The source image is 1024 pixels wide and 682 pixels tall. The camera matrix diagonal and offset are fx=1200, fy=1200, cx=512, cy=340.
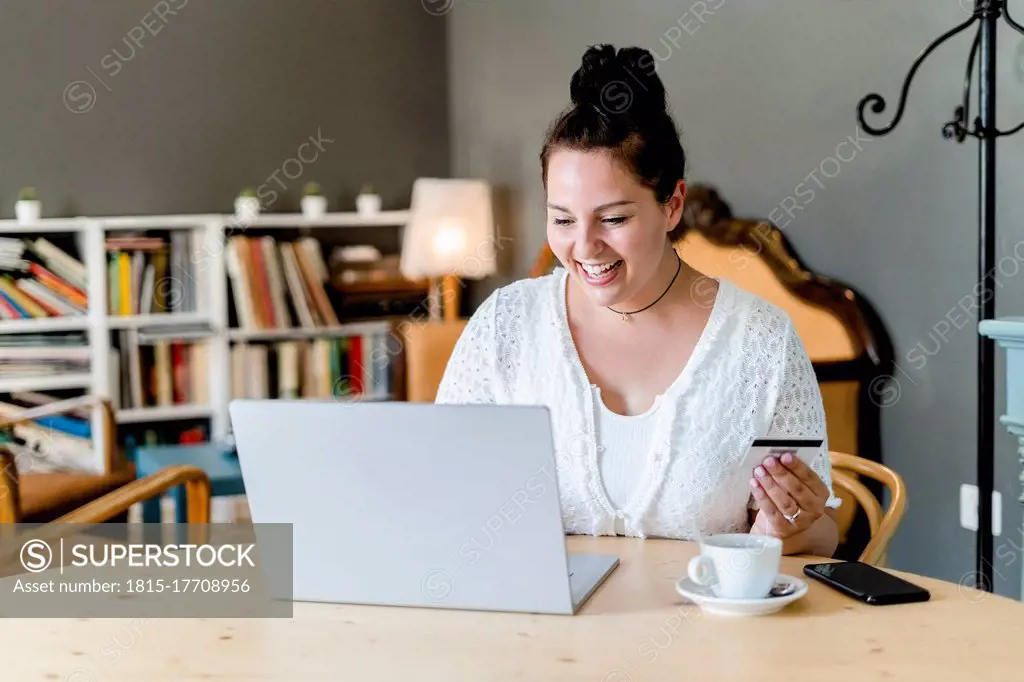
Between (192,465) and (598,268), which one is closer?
(598,268)

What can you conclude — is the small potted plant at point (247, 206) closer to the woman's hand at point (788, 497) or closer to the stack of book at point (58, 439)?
the stack of book at point (58, 439)

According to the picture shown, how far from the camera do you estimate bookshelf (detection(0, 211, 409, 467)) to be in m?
4.37

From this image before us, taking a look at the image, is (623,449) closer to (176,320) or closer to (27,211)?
(176,320)

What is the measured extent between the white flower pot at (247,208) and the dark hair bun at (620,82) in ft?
10.00

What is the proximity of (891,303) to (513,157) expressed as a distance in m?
2.15

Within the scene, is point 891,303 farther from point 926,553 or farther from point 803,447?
point 803,447

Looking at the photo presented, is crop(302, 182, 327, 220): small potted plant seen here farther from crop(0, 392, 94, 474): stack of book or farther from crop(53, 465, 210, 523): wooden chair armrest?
crop(53, 465, 210, 523): wooden chair armrest

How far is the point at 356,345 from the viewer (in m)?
4.84

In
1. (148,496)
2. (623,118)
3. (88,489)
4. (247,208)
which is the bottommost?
(88,489)

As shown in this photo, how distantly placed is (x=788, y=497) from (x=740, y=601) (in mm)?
226

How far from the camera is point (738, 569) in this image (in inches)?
48.1

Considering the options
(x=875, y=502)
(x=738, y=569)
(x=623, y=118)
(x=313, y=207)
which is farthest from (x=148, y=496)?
(x=313, y=207)

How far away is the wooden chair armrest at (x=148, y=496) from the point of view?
228cm

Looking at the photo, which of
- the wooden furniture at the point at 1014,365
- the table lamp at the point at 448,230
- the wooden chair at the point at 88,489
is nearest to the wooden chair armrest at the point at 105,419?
the wooden chair at the point at 88,489
